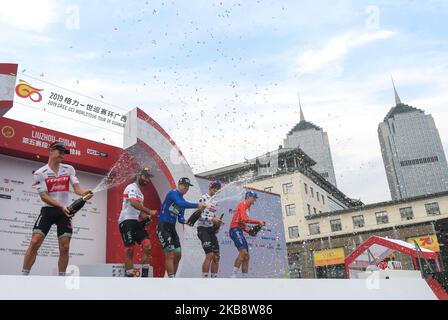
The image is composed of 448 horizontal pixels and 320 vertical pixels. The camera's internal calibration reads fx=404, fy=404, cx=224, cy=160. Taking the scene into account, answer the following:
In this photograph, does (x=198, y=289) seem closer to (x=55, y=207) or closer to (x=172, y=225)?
(x=55, y=207)

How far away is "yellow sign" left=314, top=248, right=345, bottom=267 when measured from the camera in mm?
45906

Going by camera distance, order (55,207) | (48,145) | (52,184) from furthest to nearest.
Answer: (48,145) → (52,184) → (55,207)

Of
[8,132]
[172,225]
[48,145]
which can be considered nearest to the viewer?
[172,225]

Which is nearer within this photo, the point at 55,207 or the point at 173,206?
the point at 55,207

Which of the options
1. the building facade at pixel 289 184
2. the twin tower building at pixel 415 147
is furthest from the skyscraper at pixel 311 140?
the building facade at pixel 289 184

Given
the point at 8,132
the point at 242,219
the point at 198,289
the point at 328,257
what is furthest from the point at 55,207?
the point at 328,257

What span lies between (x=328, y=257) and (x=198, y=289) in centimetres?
4568

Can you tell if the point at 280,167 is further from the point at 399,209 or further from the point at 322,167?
the point at 322,167

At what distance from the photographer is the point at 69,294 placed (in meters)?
3.64

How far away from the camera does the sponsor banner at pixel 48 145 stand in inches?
327

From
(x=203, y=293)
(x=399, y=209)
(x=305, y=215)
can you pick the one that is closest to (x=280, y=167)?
(x=305, y=215)

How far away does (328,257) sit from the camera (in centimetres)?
4694

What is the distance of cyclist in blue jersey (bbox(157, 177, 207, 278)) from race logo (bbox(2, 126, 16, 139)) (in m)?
3.52
